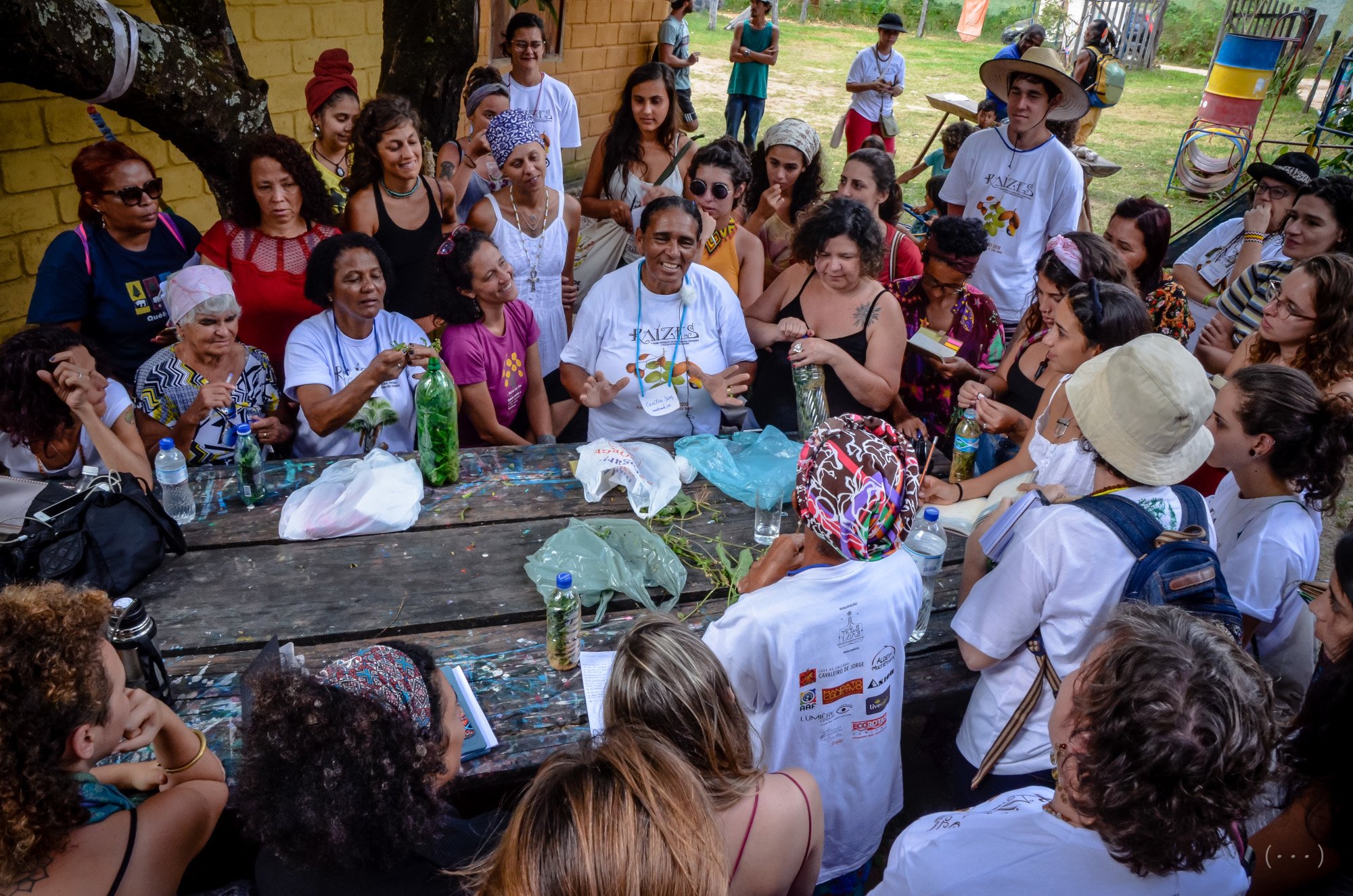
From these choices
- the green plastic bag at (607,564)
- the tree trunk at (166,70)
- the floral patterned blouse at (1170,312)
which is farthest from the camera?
the floral patterned blouse at (1170,312)

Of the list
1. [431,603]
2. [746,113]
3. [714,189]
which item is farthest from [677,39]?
[431,603]

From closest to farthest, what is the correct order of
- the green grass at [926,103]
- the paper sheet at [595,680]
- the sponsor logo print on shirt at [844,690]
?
1. the sponsor logo print on shirt at [844,690]
2. the paper sheet at [595,680]
3. the green grass at [926,103]

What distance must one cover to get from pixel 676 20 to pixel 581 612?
9233mm

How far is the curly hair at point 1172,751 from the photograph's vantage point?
56.0 inches

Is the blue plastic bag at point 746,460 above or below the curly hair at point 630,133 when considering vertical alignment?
below

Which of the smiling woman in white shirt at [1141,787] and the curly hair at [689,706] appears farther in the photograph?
the curly hair at [689,706]

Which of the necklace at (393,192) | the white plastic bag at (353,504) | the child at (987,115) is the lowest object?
the white plastic bag at (353,504)

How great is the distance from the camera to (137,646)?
202cm

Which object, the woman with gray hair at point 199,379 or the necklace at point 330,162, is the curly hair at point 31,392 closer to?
the woman with gray hair at point 199,379

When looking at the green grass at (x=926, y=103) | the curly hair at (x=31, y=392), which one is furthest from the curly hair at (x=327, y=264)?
the green grass at (x=926, y=103)

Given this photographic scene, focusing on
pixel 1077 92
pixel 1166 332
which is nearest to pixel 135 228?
pixel 1166 332

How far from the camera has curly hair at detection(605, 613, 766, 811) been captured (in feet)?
5.45

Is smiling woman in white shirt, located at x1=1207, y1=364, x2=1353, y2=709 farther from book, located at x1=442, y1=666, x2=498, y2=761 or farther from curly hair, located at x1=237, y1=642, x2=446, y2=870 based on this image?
curly hair, located at x1=237, y1=642, x2=446, y2=870

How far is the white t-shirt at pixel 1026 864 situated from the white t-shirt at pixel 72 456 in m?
2.74
